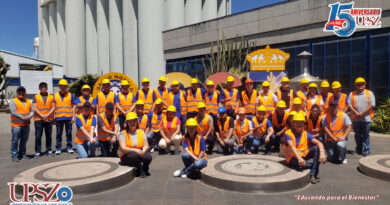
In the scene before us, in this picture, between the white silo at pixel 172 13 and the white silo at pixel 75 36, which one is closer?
the white silo at pixel 172 13

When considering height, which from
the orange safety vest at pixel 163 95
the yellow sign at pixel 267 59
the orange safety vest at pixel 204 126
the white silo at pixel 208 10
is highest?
the white silo at pixel 208 10

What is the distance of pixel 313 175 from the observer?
214 inches

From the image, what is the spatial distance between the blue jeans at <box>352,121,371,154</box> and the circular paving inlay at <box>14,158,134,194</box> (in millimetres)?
6194

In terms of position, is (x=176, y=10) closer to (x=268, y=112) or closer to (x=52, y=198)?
(x=268, y=112)

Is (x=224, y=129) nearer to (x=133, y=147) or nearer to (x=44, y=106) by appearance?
(x=133, y=147)

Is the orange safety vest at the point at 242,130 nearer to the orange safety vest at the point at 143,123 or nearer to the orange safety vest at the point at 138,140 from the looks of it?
the orange safety vest at the point at 143,123

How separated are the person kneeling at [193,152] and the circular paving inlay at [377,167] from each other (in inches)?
137

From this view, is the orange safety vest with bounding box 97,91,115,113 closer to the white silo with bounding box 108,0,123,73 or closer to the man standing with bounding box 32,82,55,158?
the man standing with bounding box 32,82,55,158

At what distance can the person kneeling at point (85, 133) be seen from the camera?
697 centimetres

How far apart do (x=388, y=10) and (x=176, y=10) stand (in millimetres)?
21367

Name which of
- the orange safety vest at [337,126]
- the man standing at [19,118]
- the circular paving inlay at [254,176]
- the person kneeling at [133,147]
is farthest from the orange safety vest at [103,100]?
the orange safety vest at [337,126]

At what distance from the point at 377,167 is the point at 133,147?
16.9 feet

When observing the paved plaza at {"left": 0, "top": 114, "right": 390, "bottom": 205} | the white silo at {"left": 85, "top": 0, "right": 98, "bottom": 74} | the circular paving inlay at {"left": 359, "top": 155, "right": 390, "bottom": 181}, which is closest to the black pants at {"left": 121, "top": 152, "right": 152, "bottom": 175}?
the paved plaza at {"left": 0, "top": 114, "right": 390, "bottom": 205}

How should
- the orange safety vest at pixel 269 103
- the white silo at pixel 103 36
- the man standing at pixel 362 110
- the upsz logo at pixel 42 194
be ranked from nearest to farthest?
the upsz logo at pixel 42 194
the man standing at pixel 362 110
the orange safety vest at pixel 269 103
the white silo at pixel 103 36
